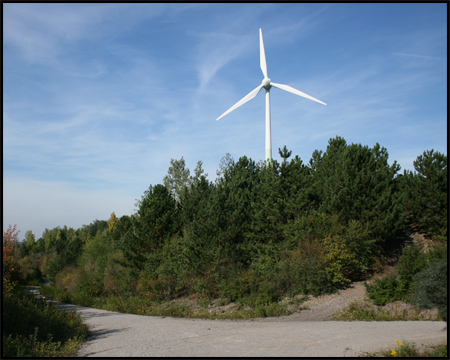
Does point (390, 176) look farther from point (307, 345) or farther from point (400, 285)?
point (307, 345)

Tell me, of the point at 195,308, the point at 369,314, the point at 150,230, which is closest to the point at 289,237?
the point at 369,314

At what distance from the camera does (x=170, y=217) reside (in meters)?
40.2

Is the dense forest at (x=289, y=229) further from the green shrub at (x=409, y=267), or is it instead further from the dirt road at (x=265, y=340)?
the dirt road at (x=265, y=340)

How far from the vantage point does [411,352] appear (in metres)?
10.0

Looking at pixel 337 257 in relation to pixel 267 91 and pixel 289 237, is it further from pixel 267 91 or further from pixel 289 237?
pixel 267 91

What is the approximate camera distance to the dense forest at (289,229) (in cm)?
2616

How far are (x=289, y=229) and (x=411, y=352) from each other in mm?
18428

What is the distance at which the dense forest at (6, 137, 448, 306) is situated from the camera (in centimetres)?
2616

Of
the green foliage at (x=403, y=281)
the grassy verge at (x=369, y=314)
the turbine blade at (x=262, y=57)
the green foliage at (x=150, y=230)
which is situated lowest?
the grassy verge at (x=369, y=314)

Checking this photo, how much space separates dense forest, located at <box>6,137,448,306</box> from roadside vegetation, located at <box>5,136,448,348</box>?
0.09m

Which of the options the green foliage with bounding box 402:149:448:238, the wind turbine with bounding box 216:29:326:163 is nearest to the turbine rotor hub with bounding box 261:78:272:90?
the wind turbine with bounding box 216:29:326:163

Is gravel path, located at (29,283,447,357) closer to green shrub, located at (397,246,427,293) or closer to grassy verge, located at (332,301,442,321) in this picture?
grassy verge, located at (332,301,442,321)

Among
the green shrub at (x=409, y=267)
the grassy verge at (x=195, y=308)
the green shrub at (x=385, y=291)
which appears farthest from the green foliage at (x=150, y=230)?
the green shrub at (x=409, y=267)

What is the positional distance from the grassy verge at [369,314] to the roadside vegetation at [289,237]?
44.4 inches
